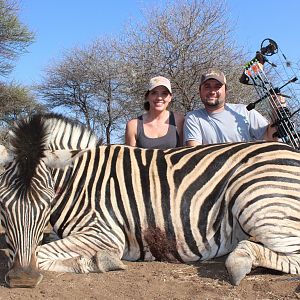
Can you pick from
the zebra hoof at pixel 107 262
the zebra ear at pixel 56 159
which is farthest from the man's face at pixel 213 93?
the zebra hoof at pixel 107 262

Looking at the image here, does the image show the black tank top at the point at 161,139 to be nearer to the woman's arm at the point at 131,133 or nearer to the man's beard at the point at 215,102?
the woman's arm at the point at 131,133

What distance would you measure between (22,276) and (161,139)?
2721 mm

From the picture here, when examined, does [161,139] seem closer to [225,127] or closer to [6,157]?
[225,127]

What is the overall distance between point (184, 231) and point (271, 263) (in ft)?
2.17

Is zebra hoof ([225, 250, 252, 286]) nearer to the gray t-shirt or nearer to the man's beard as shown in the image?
the gray t-shirt

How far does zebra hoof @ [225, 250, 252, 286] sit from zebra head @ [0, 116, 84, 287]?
3.84ft

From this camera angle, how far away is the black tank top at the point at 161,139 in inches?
209

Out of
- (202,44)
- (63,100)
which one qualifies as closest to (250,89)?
(202,44)

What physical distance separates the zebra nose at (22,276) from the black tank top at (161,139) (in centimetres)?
259

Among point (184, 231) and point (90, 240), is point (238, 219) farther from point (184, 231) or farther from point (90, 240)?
point (90, 240)

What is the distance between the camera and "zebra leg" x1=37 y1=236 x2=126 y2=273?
333 cm

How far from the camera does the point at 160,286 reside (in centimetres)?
305

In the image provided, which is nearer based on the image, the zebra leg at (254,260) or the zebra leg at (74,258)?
the zebra leg at (254,260)

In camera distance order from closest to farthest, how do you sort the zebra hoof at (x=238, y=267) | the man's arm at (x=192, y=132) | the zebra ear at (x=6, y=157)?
the zebra hoof at (x=238, y=267) → the zebra ear at (x=6, y=157) → the man's arm at (x=192, y=132)
